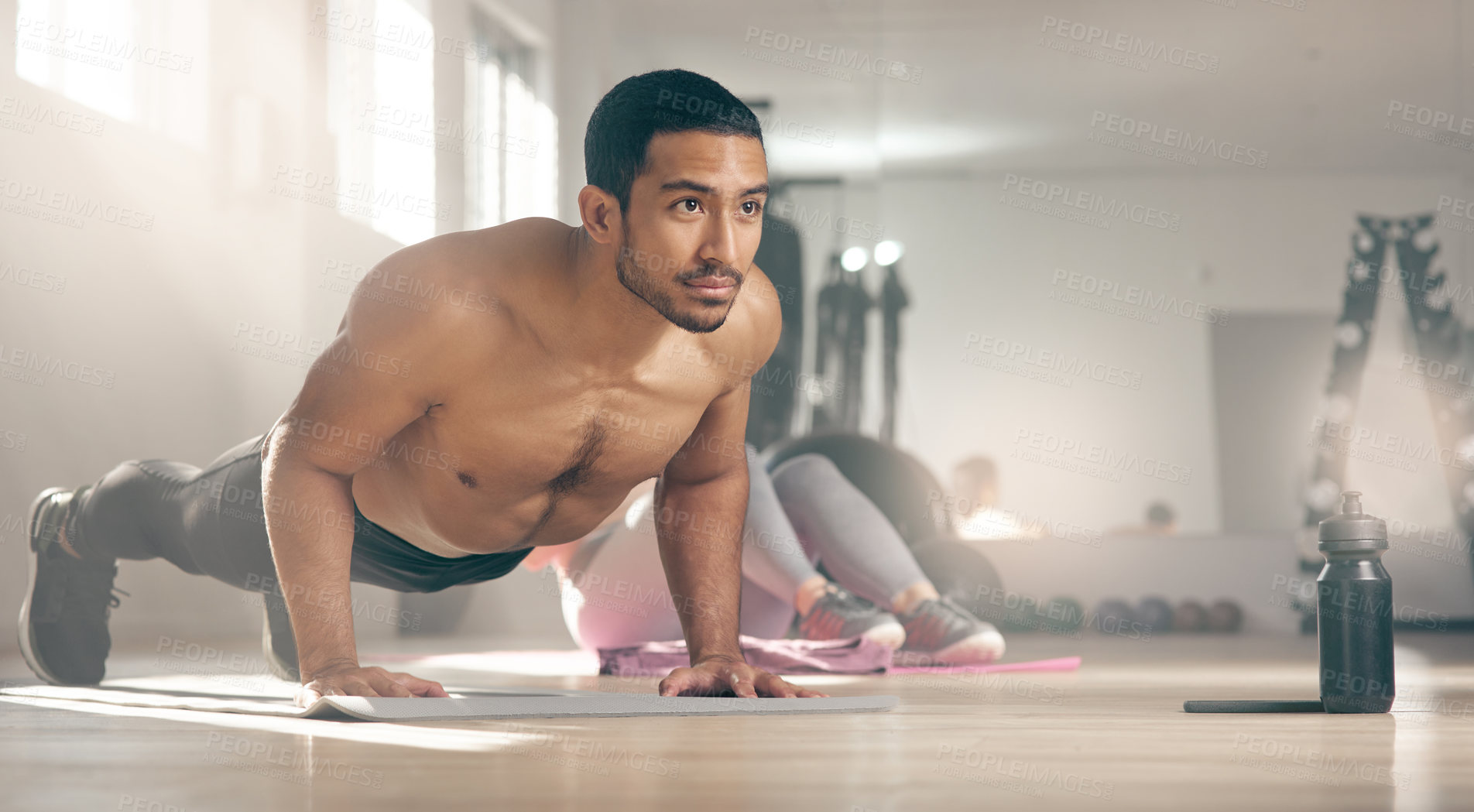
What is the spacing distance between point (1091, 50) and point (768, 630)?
2918 millimetres

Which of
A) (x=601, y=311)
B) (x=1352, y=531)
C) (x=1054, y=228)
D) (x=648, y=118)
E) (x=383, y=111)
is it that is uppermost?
(x=383, y=111)

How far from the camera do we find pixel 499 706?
116 centimetres

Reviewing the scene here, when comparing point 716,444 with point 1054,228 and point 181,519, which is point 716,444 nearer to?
point 181,519

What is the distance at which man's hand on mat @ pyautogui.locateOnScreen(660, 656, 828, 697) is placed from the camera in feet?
4.17

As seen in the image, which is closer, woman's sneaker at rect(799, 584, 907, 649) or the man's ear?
the man's ear

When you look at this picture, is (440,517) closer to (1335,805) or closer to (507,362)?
(507,362)

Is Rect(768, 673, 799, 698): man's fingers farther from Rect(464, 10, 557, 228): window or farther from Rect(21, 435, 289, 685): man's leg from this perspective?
Rect(464, 10, 557, 228): window

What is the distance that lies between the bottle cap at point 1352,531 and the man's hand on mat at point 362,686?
826 mm

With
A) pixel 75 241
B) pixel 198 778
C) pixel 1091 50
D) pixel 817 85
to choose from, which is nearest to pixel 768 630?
pixel 198 778

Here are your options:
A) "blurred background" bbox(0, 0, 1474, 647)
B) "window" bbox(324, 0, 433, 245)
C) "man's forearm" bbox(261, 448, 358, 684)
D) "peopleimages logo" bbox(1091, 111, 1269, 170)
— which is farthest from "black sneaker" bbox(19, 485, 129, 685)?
"peopleimages logo" bbox(1091, 111, 1269, 170)

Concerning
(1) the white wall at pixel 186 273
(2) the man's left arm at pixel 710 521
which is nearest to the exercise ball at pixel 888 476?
(1) the white wall at pixel 186 273

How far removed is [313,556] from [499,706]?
244 millimetres

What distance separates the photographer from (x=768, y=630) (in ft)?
7.64

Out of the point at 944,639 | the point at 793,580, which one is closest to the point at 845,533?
the point at 793,580
